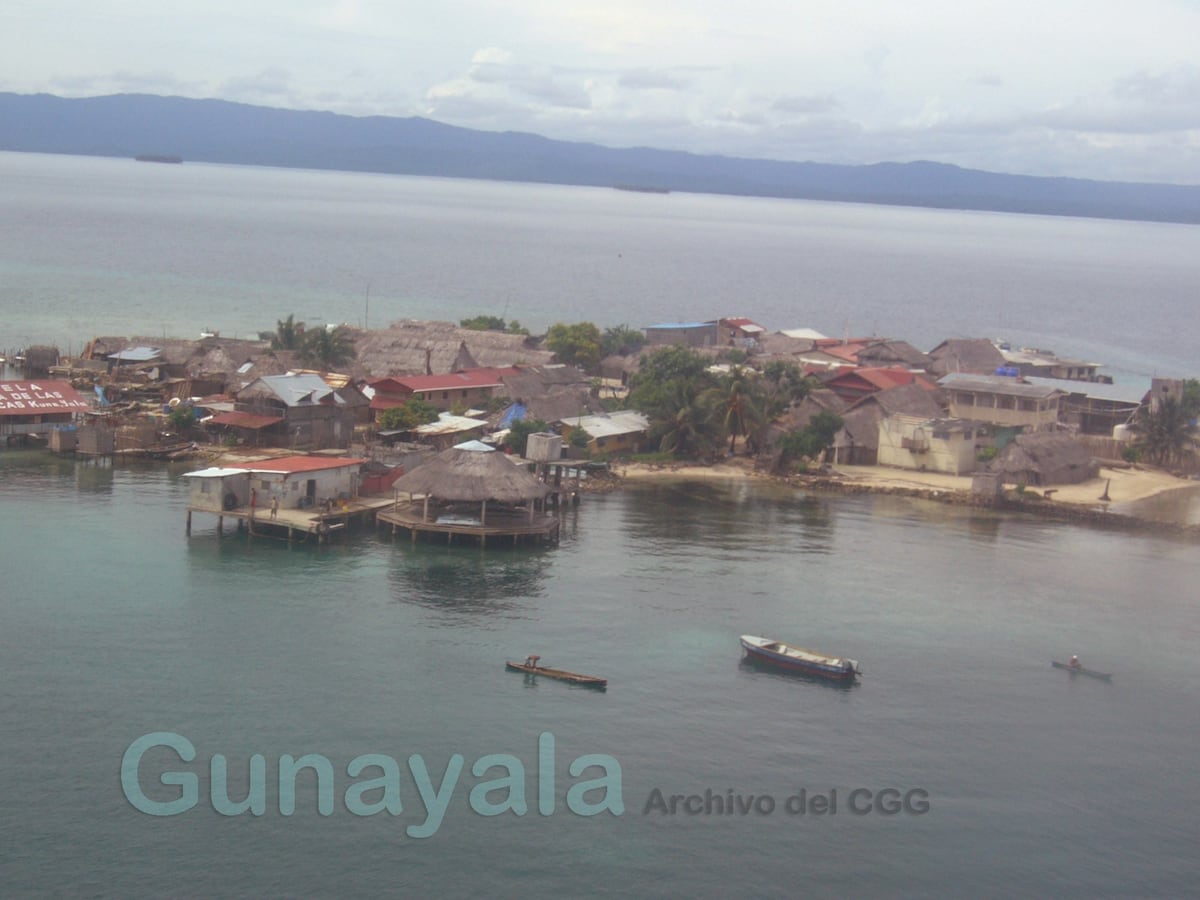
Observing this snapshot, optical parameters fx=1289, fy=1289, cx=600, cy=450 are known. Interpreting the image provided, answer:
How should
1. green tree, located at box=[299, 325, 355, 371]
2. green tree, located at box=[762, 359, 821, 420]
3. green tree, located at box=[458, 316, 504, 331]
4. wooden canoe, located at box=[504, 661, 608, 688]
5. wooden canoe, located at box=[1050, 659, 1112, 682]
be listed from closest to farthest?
wooden canoe, located at box=[504, 661, 608, 688]
wooden canoe, located at box=[1050, 659, 1112, 682]
green tree, located at box=[762, 359, 821, 420]
green tree, located at box=[299, 325, 355, 371]
green tree, located at box=[458, 316, 504, 331]

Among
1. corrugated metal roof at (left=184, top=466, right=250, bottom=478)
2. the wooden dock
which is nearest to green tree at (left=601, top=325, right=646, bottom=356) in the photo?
the wooden dock

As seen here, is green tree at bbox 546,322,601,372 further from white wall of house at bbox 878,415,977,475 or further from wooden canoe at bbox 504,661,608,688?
wooden canoe at bbox 504,661,608,688

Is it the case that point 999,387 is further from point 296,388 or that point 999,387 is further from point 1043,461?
A: point 296,388

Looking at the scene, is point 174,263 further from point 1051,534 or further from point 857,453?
point 1051,534

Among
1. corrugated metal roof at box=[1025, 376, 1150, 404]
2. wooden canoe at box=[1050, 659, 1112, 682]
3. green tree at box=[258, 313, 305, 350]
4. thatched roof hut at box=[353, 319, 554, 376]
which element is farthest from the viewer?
green tree at box=[258, 313, 305, 350]

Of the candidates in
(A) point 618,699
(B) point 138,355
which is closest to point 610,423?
(B) point 138,355

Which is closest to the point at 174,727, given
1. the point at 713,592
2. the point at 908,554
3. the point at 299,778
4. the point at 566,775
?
the point at 299,778
